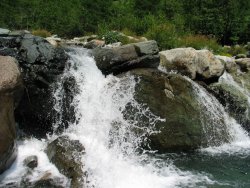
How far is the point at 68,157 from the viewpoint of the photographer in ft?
32.5

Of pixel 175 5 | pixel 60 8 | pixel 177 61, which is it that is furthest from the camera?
pixel 60 8

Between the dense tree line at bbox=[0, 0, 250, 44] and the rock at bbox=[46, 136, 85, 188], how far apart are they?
54.9 feet

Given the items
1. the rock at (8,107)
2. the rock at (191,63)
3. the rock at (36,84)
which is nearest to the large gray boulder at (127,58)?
the rock at (191,63)

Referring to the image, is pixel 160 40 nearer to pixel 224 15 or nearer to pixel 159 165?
pixel 159 165

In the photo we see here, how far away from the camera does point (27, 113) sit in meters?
11.6

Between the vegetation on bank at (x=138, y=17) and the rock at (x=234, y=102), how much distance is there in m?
10.8

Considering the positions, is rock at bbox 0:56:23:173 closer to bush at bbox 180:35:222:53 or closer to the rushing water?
the rushing water

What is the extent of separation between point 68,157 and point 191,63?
23.5 ft

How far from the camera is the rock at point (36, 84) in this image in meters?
11.6

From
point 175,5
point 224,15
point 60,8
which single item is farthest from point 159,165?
point 60,8

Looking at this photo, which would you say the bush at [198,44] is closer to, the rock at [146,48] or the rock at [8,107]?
the rock at [146,48]

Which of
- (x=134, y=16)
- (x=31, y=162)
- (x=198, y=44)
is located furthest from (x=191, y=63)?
(x=134, y=16)

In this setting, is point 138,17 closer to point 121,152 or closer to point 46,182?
point 121,152

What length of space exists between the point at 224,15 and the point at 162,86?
74.3ft
